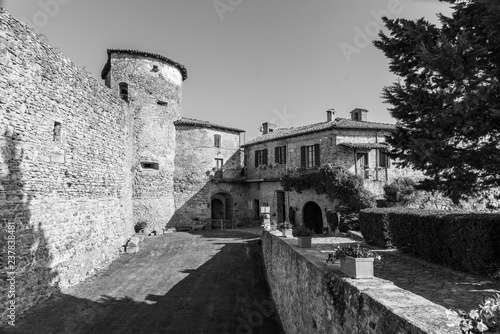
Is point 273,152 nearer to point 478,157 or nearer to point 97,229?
point 97,229

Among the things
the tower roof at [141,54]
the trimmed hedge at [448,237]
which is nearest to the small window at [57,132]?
the trimmed hedge at [448,237]

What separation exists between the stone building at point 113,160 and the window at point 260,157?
91 mm

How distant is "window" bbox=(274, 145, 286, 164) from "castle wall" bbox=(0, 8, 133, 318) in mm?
13263

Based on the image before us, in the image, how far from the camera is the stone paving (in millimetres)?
5117

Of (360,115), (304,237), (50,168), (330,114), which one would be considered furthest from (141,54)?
(304,237)

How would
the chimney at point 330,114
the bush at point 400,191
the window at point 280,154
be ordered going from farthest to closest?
1. the window at point 280,154
2. the chimney at point 330,114
3. the bush at point 400,191

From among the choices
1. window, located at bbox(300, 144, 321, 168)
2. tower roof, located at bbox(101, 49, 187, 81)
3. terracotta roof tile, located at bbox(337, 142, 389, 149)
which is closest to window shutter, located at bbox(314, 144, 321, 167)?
window, located at bbox(300, 144, 321, 168)

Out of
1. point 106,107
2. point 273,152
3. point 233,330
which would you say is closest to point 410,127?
point 233,330

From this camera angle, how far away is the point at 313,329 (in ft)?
18.6

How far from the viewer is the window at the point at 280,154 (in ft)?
78.9

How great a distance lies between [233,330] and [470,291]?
20.4 feet

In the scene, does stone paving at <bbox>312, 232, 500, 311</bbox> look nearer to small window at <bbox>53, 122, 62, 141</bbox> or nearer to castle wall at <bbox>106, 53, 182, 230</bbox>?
small window at <bbox>53, 122, 62, 141</bbox>

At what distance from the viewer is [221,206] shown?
29.0 metres

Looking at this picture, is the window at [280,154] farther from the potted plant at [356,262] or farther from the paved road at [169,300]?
the potted plant at [356,262]
